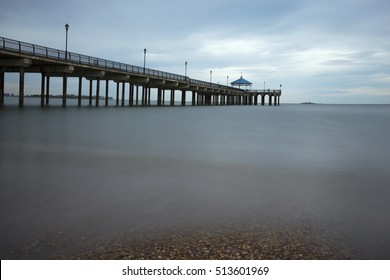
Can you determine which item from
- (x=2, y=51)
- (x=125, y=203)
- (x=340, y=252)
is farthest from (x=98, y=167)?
(x=2, y=51)

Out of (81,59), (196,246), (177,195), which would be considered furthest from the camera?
(81,59)

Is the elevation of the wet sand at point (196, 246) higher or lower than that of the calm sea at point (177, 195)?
lower

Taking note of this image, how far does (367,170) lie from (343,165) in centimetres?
76

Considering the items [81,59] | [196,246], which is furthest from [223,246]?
[81,59]

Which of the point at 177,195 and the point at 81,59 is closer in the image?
the point at 177,195

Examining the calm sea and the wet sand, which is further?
the calm sea

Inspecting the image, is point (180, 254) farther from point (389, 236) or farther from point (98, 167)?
point (98, 167)

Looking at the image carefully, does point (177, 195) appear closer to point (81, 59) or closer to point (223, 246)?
point (223, 246)

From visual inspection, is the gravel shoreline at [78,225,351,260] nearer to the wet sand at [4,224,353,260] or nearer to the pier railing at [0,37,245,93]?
the wet sand at [4,224,353,260]

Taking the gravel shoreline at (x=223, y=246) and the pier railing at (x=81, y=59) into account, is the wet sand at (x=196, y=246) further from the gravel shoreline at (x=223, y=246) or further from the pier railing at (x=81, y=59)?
the pier railing at (x=81, y=59)

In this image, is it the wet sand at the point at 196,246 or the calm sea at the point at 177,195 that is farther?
the calm sea at the point at 177,195

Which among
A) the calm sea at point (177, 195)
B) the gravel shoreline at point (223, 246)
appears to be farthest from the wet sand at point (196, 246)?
the calm sea at point (177, 195)

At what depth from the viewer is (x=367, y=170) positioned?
27.7 ft

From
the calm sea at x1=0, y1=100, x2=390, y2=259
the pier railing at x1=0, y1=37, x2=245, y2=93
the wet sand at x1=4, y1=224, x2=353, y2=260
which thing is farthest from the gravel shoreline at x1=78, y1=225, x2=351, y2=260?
the pier railing at x1=0, y1=37, x2=245, y2=93
